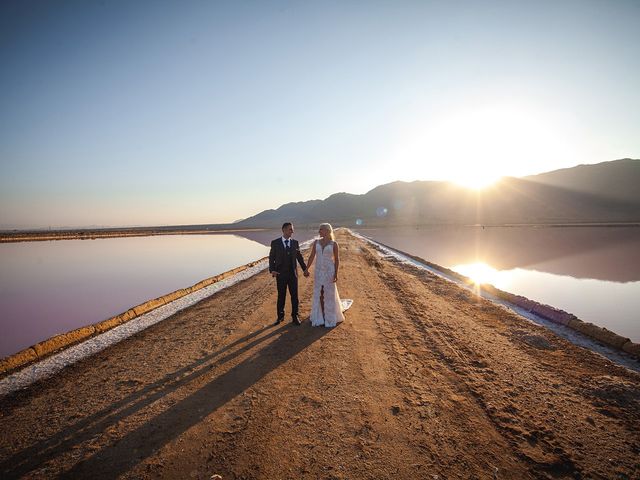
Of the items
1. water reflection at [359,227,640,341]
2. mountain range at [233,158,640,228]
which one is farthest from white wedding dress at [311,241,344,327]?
mountain range at [233,158,640,228]

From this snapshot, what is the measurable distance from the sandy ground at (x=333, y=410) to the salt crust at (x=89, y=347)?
379 millimetres

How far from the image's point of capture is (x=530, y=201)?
5221 inches

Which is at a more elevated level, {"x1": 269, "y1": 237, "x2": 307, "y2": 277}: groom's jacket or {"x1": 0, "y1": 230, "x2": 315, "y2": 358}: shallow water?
{"x1": 269, "y1": 237, "x2": 307, "y2": 277}: groom's jacket

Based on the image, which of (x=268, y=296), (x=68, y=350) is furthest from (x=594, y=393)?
(x=68, y=350)

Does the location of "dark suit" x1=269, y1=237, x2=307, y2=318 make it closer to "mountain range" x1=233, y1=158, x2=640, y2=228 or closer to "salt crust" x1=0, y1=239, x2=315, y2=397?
"salt crust" x1=0, y1=239, x2=315, y2=397

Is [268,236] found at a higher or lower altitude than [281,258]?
lower

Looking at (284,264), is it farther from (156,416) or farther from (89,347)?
(89,347)

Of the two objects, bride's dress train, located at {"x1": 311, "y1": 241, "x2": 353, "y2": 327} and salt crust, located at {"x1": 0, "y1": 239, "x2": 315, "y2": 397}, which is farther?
bride's dress train, located at {"x1": 311, "y1": 241, "x2": 353, "y2": 327}

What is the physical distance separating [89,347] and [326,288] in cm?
547

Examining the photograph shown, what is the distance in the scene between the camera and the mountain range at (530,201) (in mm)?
117625

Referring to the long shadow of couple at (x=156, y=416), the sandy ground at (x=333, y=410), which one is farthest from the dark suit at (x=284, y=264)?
the long shadow of couple at (x=156, y=416)

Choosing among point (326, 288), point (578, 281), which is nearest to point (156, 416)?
point (326, 288)

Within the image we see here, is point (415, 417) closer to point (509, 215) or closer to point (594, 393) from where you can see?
point (594, 393)

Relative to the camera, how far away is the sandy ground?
9.55 feet
